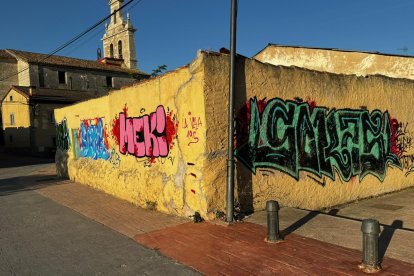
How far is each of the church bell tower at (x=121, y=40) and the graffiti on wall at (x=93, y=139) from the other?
42887mm

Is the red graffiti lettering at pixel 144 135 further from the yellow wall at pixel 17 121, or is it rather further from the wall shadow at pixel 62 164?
the yellow wall at pixel 17 121

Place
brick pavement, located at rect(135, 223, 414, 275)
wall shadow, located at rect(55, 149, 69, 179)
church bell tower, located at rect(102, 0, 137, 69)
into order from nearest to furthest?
1. brick pavement, located at rect(135, 223, 414, 275)
2. wall shadow, located at rect(55, 149, 69, 179)
3. church bell tower, located at rect(102, 0, 137, 69)

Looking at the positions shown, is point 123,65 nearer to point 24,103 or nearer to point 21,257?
point 24,103

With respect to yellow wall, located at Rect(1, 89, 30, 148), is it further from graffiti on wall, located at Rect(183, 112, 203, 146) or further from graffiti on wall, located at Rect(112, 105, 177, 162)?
graffiti on wall, located at Rect(183, 112, 203, 146)

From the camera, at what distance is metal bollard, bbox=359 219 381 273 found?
4.46 meters

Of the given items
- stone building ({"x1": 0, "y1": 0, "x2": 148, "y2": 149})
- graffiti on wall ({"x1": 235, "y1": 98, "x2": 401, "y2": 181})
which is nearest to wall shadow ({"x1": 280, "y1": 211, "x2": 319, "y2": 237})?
graffiti on wall ({"x1": 235, "y1": 98, "x2": 401, "y2": 181})

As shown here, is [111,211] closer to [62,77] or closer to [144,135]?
[144,135]

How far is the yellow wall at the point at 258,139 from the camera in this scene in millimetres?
7047

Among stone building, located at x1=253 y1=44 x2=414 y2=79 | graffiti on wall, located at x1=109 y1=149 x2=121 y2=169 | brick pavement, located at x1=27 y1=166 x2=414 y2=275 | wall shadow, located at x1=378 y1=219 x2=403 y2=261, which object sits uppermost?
stone building, located at x1=253 y1=44 x2=414 y2=79

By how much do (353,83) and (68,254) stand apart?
725 cm

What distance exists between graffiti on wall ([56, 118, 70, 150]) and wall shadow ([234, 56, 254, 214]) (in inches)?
369

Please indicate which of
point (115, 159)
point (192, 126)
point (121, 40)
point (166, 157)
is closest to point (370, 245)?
point (192, 126)

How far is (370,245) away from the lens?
14.8ft

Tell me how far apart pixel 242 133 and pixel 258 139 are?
17.1 inches
